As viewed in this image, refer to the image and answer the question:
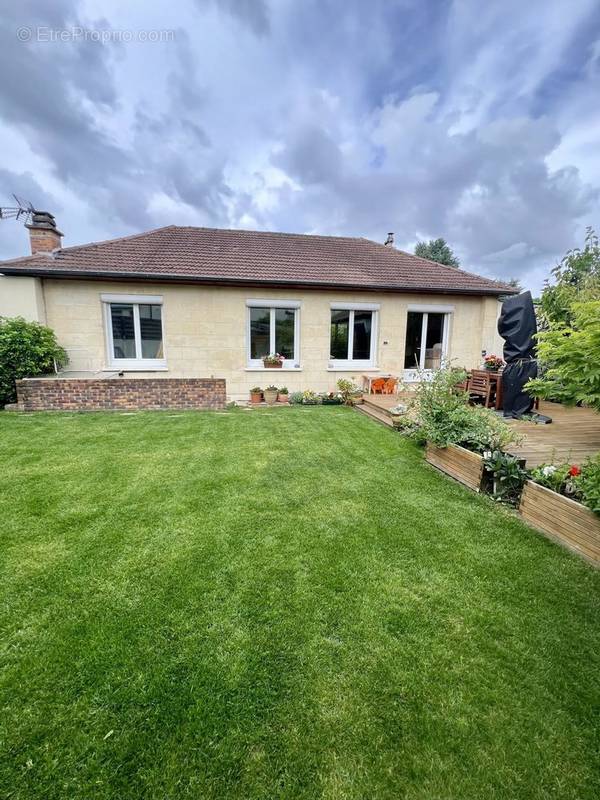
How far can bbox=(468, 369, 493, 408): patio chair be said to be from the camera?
312 inches

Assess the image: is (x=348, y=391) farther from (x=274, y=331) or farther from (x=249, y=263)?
(x=249, y=263)

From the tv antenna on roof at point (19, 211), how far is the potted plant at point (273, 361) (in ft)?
25.9

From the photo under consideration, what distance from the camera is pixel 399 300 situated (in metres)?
10.8

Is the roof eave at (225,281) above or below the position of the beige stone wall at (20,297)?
above

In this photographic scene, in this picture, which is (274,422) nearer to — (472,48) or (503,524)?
(503,524)

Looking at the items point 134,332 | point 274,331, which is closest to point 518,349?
point 274,331

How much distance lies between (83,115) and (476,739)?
1683 cm

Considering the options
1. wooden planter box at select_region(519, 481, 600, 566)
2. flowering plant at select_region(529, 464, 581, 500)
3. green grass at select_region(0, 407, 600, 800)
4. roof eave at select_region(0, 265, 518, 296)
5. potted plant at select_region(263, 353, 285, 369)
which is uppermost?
roof eave at select_region(0, 265, 518, 296)

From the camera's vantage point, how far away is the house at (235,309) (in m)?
9.27

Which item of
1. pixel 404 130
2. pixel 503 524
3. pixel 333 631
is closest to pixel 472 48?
pixel 404 130

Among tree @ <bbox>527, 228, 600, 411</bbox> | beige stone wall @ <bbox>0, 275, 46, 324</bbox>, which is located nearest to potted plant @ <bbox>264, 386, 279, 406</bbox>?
beige stone wall @ <bbox>0, 275, 46, 324</bbox>

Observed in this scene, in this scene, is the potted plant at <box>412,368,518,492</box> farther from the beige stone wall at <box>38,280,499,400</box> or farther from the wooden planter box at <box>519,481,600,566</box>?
the beige stone wall at <box>38,280,499,400</box>

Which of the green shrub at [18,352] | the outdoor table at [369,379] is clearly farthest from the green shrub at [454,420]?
the green shrub at [18,352]

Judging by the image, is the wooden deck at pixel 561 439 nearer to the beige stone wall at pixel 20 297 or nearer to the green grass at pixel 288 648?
the green grass at pixel 288 648
